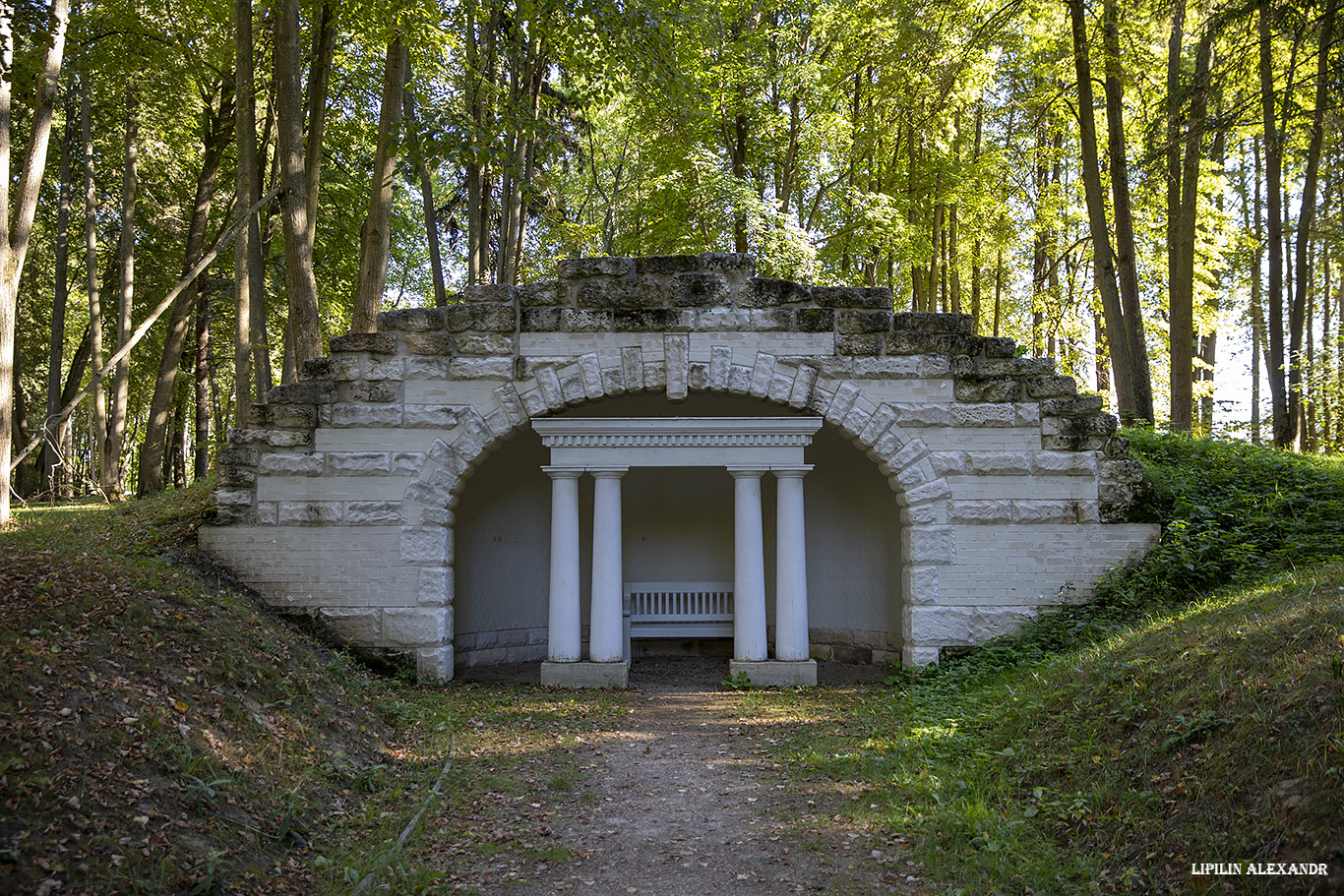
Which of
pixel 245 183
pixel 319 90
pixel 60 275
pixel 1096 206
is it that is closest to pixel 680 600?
pixel 245 183

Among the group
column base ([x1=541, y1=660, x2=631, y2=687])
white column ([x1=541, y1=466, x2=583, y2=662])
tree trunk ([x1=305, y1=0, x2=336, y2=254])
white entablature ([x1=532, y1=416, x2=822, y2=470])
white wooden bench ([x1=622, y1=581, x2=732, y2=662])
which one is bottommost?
column base ([x1=541, y1=660, x2=631, y2=687])

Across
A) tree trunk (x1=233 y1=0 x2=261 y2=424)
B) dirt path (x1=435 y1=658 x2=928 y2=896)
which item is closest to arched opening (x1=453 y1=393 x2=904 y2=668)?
tree trunk (x1=233 y1=0 x2=261 y2=424)

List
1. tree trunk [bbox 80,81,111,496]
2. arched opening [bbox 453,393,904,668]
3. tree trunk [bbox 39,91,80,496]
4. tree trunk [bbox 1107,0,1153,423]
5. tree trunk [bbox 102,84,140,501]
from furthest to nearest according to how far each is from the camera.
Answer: tree trunk [bbox 39,91,80,496], tree trunk [bbox 80,81,111,496], tree trunk [bbox 102,84,140,501], tree trunk [bbox 1107,0,1153,423], arched opening [bbox 453,393,904,668]

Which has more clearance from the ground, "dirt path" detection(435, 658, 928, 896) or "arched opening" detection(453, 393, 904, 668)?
"arched opening" detection(453, 393, 904, 668)

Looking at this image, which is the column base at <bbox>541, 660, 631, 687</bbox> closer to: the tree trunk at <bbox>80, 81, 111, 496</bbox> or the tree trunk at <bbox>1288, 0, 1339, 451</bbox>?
the tree trunk at <bbox>80, 81, 111, 496</bbox>

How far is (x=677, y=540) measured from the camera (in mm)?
11953

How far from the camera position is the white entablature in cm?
910

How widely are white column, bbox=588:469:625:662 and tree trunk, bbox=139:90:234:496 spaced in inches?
425

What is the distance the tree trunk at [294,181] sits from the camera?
408 inches

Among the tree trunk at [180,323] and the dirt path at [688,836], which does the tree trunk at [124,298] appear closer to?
the tree trunk at [180,323]

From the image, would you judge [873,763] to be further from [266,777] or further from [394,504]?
[394,504]

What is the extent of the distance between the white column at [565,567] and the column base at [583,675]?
0.12m

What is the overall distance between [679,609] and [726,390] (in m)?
3.41

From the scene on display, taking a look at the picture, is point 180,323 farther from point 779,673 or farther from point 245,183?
point 779,673
